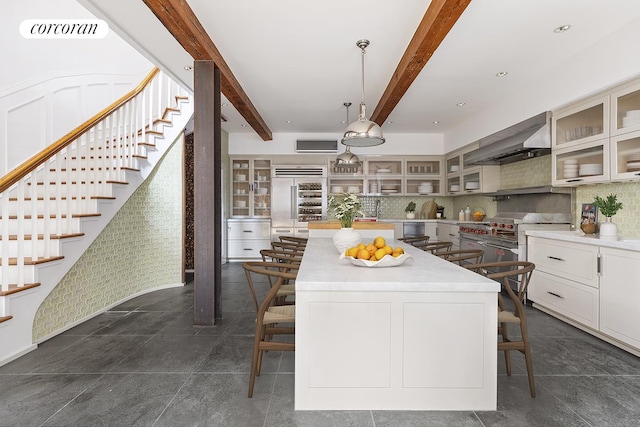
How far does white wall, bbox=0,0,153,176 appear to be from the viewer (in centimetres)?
386

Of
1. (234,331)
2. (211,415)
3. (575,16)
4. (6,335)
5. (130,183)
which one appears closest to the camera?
(211,415)

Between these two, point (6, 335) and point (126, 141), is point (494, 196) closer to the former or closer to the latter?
point (126, 141)

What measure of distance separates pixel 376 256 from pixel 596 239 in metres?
2.27

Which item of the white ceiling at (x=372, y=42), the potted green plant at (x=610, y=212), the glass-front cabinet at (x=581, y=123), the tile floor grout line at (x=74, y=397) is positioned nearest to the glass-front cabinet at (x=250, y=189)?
the white ceiling at (x=372, y=42)

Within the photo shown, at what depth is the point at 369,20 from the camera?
8.73 ft

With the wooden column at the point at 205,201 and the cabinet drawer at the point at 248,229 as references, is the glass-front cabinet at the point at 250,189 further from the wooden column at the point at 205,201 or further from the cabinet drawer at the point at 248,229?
the wooden column at the point at 205,201

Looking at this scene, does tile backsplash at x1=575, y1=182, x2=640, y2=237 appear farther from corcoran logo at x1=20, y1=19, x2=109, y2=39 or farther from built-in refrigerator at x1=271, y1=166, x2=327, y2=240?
corcoran logo at x1=20, y1=19, x2=109, y2=39

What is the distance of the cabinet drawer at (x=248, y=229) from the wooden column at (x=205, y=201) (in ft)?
10.9

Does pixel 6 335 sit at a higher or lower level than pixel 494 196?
lower

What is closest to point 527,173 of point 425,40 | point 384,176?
point 384,176

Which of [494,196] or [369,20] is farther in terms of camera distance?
[494,196]

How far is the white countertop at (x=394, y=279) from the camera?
65.1 inches

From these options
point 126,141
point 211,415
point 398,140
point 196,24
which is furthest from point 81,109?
point 398,140

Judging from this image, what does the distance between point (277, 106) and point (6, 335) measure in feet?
13.4
